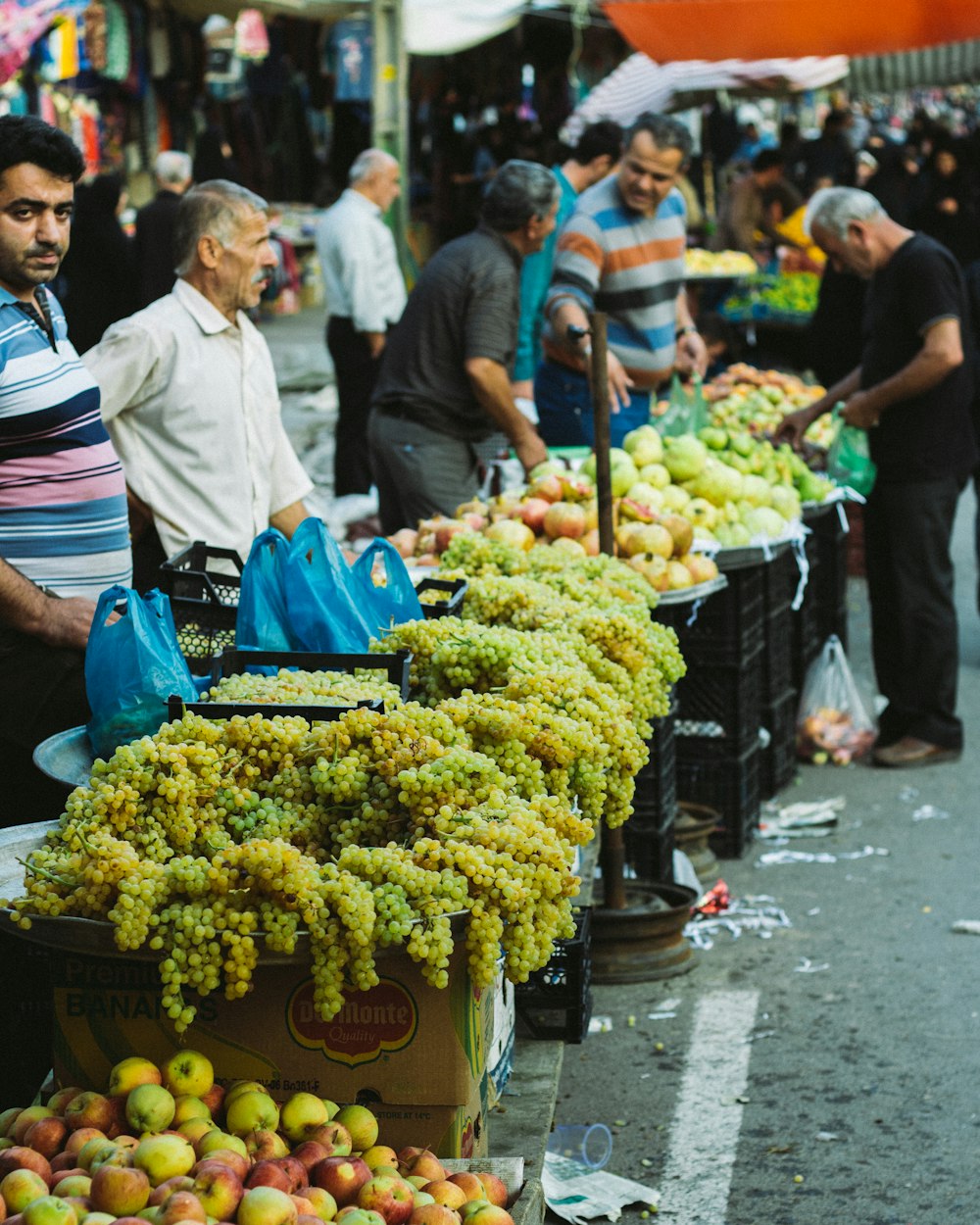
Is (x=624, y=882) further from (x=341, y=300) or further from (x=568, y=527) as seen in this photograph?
(x=341, y=300)

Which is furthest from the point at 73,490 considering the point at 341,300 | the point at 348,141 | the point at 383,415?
the point at 348,141

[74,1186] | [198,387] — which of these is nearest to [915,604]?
[198,387]

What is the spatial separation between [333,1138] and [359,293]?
8165 mm

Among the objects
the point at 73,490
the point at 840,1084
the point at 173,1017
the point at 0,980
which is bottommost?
the point at 840,1084

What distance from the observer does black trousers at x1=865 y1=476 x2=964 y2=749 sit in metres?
6.68

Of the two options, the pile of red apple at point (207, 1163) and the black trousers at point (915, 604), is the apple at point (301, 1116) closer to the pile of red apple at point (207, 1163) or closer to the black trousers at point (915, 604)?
the pile of red apple at point (207, 1163)

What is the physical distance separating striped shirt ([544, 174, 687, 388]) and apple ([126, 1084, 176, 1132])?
5346mm

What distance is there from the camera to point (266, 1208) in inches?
80.0

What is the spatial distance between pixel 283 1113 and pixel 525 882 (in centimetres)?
49

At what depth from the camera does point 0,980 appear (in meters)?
3.10

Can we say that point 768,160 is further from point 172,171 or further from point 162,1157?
point 162,1157

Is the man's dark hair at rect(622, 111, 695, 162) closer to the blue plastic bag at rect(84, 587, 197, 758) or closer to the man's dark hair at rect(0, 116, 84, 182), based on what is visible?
the man's dark hair at rect(0, 116, 84, 182)

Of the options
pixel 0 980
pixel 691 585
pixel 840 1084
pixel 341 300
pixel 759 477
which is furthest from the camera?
pixel 341 300

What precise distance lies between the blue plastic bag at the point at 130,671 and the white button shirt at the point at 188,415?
1501mm
